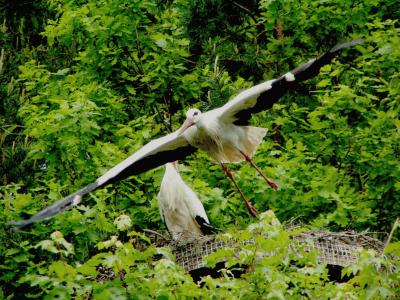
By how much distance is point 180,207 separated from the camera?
31.9 feet

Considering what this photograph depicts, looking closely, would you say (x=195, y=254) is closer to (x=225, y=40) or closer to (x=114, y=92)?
(x=114, y=92)

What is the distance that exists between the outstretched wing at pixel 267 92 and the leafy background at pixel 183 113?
32.5 inches

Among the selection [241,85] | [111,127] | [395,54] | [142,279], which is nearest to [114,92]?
[111,127]

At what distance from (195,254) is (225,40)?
18.8ft

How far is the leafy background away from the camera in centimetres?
928

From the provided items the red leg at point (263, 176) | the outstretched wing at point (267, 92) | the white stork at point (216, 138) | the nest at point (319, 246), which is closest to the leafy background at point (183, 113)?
the red leg at point (263, 176)

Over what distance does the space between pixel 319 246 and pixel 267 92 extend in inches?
63.9

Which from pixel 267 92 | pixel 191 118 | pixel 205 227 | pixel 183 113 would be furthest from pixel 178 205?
pixel 183 113

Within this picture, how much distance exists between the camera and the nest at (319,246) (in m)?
8.02

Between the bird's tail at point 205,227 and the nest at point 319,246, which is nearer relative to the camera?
the nest at point 319,246

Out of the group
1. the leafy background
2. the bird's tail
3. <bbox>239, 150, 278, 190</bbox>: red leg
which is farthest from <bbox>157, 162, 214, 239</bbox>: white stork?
<bbox>239, 150, 278, 190</bbox>: red leg

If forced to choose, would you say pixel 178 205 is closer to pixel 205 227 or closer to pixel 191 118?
pixel 205 227

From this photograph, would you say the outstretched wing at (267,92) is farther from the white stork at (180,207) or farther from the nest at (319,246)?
the nest at (319,246)

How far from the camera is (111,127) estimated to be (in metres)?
11.5
